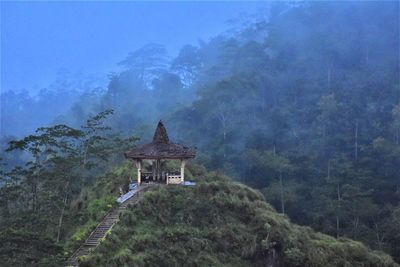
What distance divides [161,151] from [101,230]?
6659 millimetres

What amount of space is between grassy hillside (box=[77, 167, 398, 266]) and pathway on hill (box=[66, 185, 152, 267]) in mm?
820

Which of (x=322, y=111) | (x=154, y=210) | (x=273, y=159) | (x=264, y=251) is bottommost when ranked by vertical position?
(x=264, y=251)

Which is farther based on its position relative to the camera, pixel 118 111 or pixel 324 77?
pixel 118 111

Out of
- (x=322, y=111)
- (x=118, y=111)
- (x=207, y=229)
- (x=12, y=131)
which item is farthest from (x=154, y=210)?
(x=12, y=131)

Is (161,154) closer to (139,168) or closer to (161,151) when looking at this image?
(161,151)

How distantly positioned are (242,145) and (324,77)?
2015cm

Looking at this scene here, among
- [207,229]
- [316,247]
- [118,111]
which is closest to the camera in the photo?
[207,229]

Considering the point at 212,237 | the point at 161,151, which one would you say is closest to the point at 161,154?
the point at 161,151

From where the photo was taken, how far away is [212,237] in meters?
25.1

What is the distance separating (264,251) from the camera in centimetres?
2595

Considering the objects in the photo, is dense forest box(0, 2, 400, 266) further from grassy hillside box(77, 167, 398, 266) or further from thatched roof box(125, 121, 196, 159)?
thatched roof box(125, 121, 196, 159)

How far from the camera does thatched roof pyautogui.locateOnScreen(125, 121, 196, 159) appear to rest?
29.3 meters

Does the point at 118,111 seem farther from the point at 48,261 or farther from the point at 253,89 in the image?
the point at 48,261

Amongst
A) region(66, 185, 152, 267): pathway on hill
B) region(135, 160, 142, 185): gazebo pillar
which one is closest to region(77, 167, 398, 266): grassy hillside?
region(66, 185, 152, 267): pathway on hill
